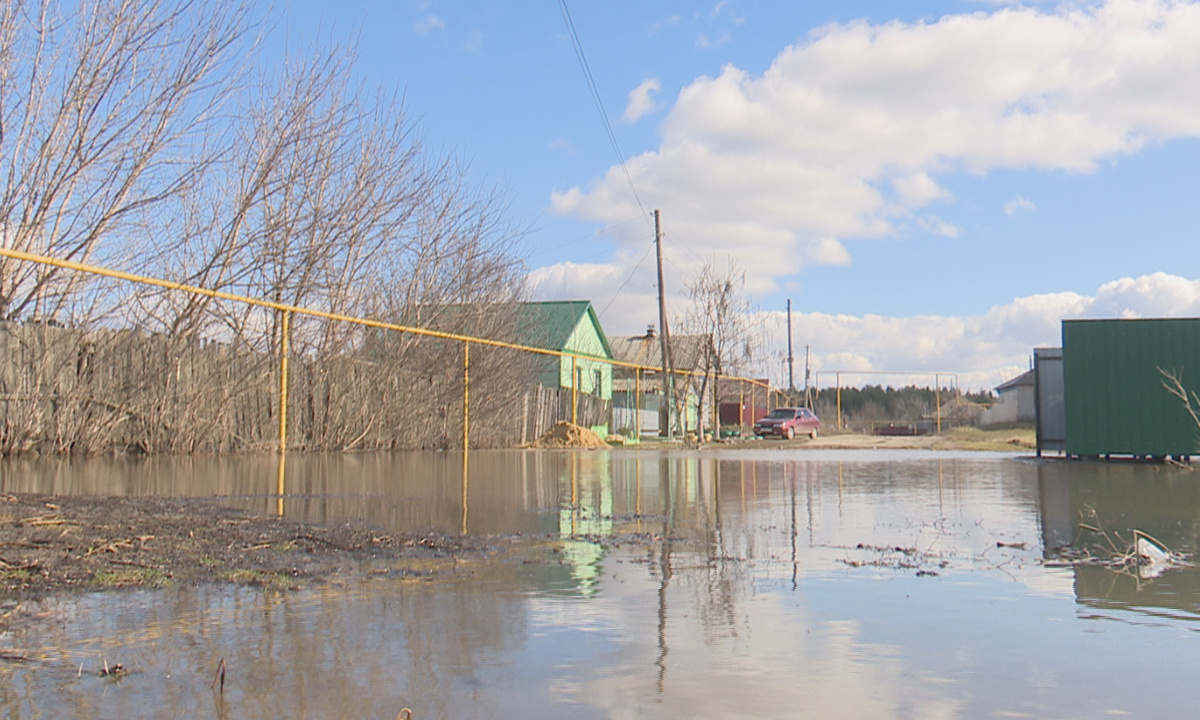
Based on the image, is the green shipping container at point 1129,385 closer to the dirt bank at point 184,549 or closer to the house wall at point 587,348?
the dirt bank at point 184,549

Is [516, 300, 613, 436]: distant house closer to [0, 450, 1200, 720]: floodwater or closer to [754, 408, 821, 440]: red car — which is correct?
[754, 408, 821, 440]: red car

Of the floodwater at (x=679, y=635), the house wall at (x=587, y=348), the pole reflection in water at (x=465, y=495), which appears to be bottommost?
the floodwater at (x=679, y=635)

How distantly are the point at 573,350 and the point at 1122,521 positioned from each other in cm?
3641

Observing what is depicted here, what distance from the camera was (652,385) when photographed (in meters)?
47.3

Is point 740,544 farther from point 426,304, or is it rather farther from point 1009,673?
point 426,304

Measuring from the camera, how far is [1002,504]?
8.45 meters

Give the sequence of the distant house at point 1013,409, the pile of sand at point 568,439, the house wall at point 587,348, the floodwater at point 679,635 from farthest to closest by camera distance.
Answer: the distant house at point 1013,409 → the house wall at point 587,348 → the pile of sand at point 568,439 → the floodwater at point 679,635

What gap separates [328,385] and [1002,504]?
38.0 feet

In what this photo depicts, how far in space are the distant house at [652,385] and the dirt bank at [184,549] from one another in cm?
1831

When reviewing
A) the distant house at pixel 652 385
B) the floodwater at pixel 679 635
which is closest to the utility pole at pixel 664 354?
the distant house at pixel 652 385

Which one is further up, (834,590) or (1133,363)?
(1133,363)

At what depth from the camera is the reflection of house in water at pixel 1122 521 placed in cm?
421

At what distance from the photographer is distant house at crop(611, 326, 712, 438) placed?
96.8 feet

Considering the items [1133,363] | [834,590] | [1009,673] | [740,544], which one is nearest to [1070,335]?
[1133,363]
